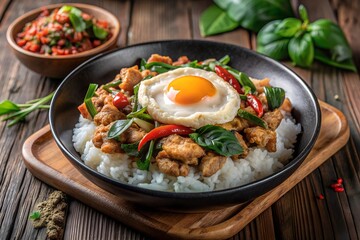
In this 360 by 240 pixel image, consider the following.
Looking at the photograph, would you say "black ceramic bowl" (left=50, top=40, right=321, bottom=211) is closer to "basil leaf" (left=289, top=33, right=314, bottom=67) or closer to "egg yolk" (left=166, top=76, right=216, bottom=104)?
"egg yolk" (left=166, top=76, right=216, bottom=104)

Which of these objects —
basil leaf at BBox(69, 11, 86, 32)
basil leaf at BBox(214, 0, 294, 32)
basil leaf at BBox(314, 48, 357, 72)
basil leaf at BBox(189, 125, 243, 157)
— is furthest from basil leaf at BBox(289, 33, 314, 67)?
basil leaf at BBox(189, 125, 243, 157)

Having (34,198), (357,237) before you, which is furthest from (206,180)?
(34,198)

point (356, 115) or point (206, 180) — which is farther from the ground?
point (206, 180)

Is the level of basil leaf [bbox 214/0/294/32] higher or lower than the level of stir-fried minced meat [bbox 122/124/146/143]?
lower

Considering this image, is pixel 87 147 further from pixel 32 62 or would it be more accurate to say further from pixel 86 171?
pixel 32 62

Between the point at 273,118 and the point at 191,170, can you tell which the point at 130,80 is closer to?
the point at 191,170
